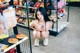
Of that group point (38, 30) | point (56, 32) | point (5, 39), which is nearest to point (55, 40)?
point (56, 32)

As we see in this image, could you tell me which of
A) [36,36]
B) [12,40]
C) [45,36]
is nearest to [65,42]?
[45,36]

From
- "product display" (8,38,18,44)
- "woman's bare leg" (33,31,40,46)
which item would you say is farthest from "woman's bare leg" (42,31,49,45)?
"product display" (8,38,18,44)

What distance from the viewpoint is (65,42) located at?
10.7 ft

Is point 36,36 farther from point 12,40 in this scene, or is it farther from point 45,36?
point 12,40

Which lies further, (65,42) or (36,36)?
(65,42)

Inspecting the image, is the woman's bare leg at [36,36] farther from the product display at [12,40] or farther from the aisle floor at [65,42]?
the product display at [12,40]

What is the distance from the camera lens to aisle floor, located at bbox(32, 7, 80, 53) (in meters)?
2.99

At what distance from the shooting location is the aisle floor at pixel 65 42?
2.99m

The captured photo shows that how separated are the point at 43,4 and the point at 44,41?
843 millimetres

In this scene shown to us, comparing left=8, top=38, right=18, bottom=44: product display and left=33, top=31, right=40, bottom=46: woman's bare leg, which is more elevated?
left=8, top=38, right=18, bottom=44: product display

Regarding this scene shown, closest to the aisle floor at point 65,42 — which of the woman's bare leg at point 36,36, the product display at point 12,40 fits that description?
the woman's bare leg at point 36,36

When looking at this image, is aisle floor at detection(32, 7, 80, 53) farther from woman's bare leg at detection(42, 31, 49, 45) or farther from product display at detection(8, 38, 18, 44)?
product display at detection(8, 38, 18, 44)

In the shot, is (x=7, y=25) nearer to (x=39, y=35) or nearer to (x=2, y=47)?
(x=2, y=47)

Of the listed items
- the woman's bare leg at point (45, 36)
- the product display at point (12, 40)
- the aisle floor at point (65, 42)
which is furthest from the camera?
the woman's bare leg at point (45, 36)
